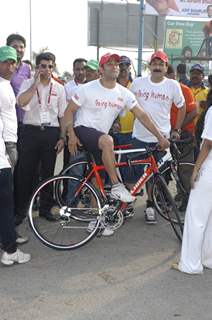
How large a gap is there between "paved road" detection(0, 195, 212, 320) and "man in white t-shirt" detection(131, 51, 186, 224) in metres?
0.96

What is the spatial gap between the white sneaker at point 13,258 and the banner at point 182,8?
26.4 metres

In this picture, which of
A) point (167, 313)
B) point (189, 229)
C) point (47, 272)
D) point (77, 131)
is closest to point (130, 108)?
point (77, 131)

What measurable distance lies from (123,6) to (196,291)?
103 ft

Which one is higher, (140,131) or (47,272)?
(140,131)

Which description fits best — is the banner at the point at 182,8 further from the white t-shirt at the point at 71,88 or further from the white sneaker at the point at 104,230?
the white sneaker at the point at 104,230

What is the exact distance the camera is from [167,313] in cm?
341

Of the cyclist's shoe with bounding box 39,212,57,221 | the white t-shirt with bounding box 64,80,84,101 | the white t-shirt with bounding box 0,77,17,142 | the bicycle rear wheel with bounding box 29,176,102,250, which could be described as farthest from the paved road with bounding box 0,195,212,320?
the white t-shirt with bounding box 64,80,84,101

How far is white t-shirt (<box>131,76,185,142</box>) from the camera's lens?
529cm

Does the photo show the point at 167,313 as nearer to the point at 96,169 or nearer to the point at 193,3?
the point at 96,169

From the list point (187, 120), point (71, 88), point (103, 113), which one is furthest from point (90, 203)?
point (71, 88)

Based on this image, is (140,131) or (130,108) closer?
(130,108)

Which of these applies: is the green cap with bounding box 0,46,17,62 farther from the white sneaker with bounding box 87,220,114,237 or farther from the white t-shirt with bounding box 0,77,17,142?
the white sneaker with bounding box 87,220,114,237

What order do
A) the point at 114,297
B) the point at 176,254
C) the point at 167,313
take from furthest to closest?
1. the point at 176,254
2. the point at 114,297
3. the point at 167,313

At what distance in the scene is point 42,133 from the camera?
199 inches
